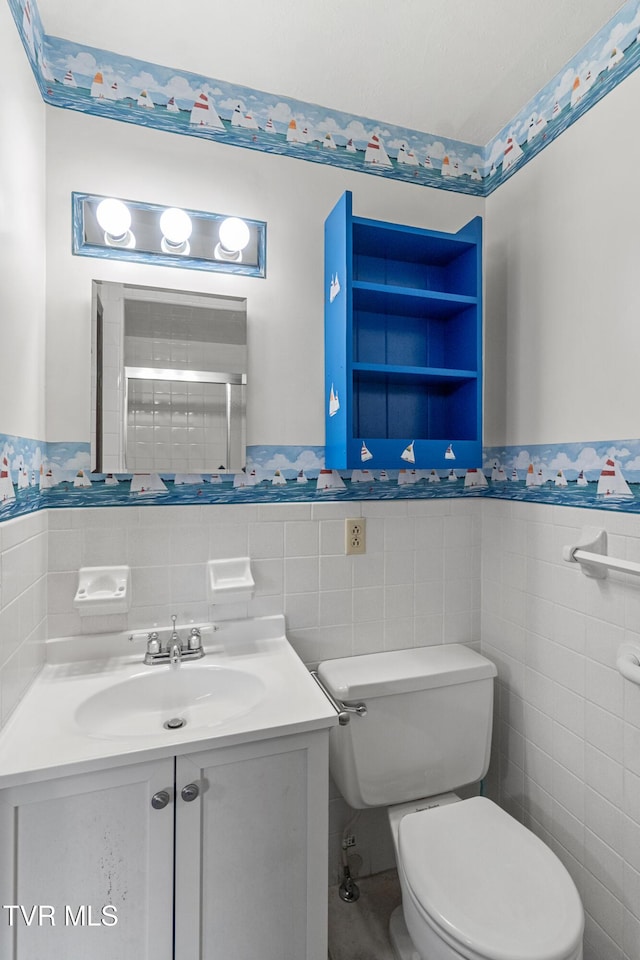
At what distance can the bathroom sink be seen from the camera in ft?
3.85

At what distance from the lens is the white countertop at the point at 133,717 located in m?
0.91

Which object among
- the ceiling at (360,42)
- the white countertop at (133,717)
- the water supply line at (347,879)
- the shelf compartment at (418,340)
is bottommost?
the water supply line at (347,879)

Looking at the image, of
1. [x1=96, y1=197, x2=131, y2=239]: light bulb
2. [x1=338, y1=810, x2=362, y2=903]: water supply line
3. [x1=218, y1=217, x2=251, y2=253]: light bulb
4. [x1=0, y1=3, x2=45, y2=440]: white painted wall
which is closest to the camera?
[x1=0, y1=3, x2=45, y2=440]: white painted wall

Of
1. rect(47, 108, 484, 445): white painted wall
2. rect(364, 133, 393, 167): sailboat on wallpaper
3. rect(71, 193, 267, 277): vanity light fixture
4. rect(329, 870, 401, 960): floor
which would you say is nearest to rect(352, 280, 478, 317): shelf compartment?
rect(47, 108, 484, 445): white painted wall

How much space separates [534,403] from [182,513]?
113 cm

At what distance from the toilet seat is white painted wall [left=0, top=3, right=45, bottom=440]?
1.37 metres

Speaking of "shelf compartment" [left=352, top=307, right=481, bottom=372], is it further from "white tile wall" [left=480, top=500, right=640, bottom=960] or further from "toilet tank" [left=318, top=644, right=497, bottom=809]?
"toilet tank" [left=318, top=644, right=497, bottom=809]

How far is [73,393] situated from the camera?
131 cm

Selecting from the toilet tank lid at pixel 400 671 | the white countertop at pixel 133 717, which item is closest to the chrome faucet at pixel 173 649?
the white countertop at pixel 133 717

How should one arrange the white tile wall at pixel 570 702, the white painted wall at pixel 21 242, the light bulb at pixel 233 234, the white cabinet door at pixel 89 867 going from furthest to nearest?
the light bulb at pixel 233 234 → the white tile wall at pixel 570 702 → the white painted wall at pixel 21 242 → the white cabinet door at pixel 89 867

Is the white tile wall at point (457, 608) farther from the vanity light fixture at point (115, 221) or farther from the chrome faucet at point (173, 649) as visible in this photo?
the vanity light fixture at point (115, 221)

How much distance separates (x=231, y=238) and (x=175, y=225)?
0.16 m

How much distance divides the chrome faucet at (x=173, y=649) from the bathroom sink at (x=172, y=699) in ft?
0.09

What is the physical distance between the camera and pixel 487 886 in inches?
41.4
